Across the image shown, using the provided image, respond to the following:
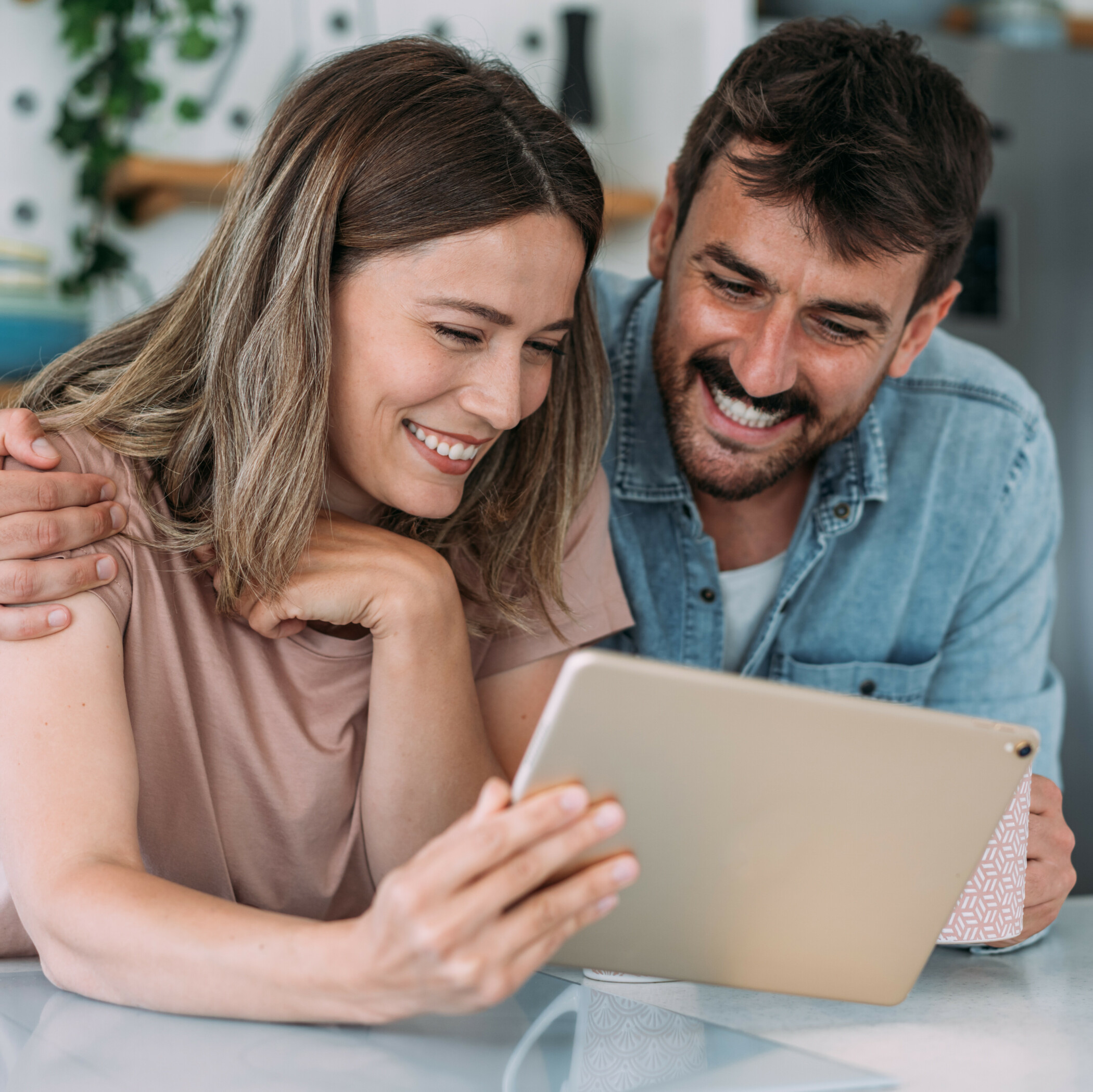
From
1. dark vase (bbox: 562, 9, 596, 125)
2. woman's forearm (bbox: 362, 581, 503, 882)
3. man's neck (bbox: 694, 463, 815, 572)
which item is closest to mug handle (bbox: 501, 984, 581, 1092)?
woman's forearm (bbox: 362, 581, 503, 882)

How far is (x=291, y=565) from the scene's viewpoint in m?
1.07

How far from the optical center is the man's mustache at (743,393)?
4.59 feet

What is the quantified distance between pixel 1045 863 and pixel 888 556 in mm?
562

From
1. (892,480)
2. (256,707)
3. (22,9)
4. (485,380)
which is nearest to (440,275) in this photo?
(485,380)

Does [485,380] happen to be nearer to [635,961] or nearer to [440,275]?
[440,275]

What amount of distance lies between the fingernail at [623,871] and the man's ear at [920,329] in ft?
3.06

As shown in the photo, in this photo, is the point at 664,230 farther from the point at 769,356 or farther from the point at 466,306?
the point at 466,306

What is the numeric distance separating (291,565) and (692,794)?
48cm

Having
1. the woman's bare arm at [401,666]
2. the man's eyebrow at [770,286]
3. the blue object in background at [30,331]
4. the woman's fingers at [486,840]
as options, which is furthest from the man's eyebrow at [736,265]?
the blue object in background at [30,331]

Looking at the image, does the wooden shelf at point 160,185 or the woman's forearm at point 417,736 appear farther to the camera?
the wooden shelf at point 160,185

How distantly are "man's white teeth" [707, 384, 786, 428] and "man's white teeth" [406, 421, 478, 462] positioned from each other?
1.27ft

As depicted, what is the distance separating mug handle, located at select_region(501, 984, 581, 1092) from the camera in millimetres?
738

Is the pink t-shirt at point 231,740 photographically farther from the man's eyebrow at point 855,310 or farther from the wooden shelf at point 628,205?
the wooden shelf at point 628,205

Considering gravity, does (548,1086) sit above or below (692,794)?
below
